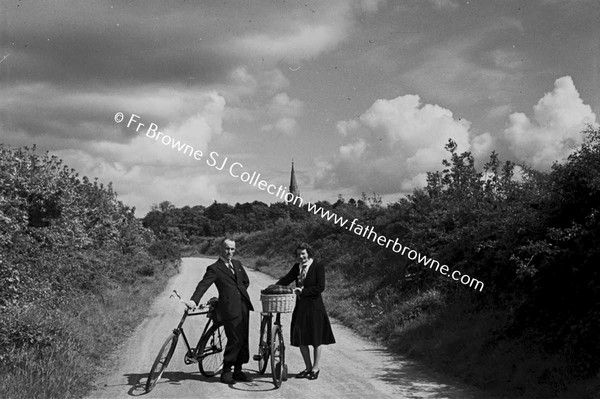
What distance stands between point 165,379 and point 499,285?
6.53 metres

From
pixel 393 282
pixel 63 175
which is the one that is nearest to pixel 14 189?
pixel 63 175

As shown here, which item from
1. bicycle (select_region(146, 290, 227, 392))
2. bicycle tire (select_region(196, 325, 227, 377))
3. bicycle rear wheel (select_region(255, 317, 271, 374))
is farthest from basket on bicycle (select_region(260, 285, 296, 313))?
bicycle tire (select_region(196, 325, 227, 377))

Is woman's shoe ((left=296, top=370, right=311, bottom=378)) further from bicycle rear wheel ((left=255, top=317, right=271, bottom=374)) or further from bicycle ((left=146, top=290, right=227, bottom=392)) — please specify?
bicycle ((left=146, top=290, right=227, bottom=392))

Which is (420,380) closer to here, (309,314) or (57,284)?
(309,314)

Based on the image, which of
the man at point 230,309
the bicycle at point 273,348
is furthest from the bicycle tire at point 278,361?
the man at point 230,309

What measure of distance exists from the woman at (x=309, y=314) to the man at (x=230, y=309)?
672mm

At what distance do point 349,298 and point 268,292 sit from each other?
9.03m

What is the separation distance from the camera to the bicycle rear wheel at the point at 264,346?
7260mm

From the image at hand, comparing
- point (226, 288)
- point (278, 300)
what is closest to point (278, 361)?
point (278, 300)

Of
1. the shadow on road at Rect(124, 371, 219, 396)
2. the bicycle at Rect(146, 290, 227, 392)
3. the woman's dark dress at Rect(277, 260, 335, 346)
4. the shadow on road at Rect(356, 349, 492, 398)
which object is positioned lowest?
the shadow on road at Rect(124, 371, 219, 396)

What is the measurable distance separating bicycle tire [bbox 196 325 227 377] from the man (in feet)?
1.10

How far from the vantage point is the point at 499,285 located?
991 cm

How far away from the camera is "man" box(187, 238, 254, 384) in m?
7.02

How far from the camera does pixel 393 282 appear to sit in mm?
14836
